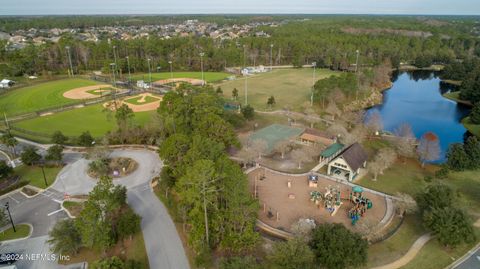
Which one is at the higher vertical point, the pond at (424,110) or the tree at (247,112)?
the tree at (247,112)

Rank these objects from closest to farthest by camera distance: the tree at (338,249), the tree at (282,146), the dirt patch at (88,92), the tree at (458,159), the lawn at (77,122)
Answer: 1. the tree at (338,249)
2. the tree at (458,159)
3. the tree at (282,146)
4. the lawn at (77,122)
5. the dirt patch at (88,92)

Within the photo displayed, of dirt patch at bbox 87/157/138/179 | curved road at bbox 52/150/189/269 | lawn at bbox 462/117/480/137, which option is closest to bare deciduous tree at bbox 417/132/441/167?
lawn at bbox 462/117/480/137

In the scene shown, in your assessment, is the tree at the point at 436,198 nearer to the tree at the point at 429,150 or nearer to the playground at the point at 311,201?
the playground at the point at 311,201

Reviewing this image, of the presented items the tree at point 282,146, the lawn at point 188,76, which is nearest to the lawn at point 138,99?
the lawn at point 188,76

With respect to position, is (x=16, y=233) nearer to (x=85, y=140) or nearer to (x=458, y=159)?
(x=85, y=140)

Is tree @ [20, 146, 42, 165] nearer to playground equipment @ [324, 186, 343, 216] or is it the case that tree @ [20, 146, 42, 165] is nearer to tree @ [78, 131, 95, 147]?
tree @ [78, 131, 95, 147]
